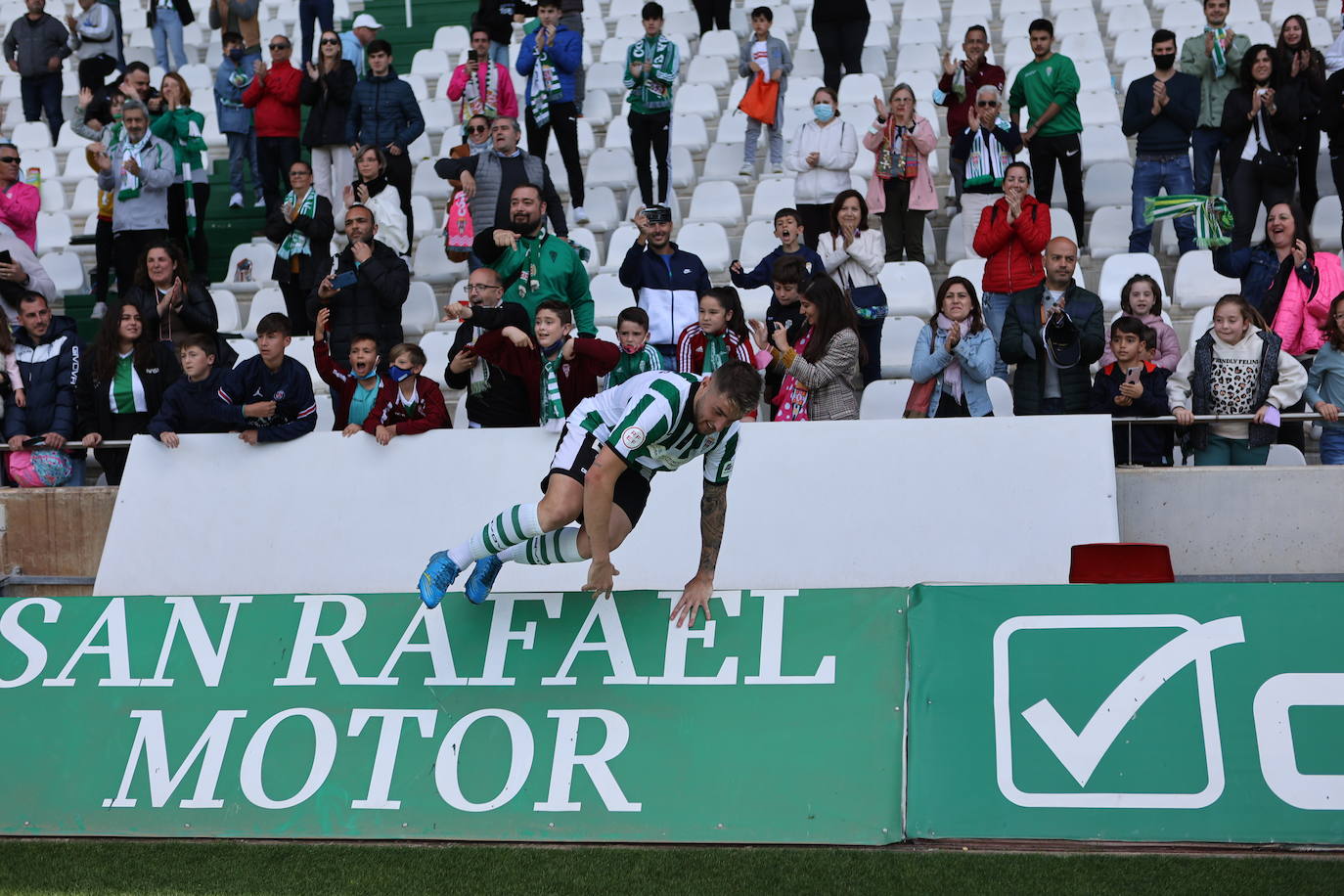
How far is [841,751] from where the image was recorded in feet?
18.1

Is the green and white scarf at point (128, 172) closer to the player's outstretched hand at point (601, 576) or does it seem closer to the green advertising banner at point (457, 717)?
the green advertising banner at point (457, 717)

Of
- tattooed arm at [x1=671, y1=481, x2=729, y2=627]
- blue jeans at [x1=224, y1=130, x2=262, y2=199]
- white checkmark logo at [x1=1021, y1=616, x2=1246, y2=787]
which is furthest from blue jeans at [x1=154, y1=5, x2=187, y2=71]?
white checkmark logo at [x1=1021, y1=616, x2=1246, y2=787]

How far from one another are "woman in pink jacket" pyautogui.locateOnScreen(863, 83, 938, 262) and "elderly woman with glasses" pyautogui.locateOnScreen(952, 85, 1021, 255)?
0.27 metres

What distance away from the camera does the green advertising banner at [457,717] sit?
5.52m

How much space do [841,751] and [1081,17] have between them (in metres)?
10.7

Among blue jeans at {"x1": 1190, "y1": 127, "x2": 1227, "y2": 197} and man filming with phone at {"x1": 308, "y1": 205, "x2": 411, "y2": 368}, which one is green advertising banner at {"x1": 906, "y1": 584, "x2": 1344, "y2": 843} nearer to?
man filming with phone at {"x1": 308, "y1": 205, "x2": 411, "y2": 368}

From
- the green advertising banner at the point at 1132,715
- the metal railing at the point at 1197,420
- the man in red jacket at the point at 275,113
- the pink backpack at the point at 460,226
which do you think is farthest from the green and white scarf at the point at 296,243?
the green advertising banner at the point at 1132,715

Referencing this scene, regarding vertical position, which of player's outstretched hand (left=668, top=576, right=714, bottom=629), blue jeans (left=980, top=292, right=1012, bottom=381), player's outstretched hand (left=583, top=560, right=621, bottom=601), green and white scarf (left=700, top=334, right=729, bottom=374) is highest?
blue jeans (left=980, top=292, right=1012, bottom=381)

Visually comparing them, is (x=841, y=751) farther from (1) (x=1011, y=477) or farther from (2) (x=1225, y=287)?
(2) (x=1225, y=287)

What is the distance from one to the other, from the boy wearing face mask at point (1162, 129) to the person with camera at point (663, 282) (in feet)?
11.7

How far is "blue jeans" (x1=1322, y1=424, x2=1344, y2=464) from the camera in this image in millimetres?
8180

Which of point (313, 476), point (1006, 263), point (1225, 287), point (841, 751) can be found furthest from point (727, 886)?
point (1225, 287)

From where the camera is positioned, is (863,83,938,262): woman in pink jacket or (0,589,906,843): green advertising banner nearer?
(0,589,906,843): green advertising banner

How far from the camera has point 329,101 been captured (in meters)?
12.3
